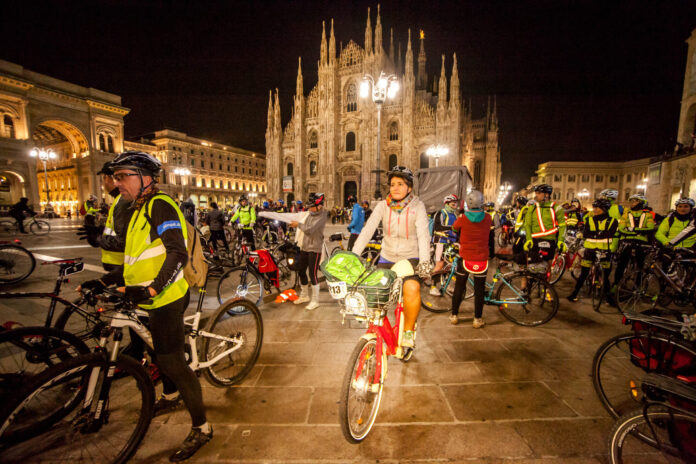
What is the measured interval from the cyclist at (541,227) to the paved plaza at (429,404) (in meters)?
1.75

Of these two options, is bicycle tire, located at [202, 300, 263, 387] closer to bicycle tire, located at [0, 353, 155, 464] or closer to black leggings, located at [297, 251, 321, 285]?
bicycle tire, located at [0, 353, 155, 464]

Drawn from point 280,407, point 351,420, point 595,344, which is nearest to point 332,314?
point 280,407

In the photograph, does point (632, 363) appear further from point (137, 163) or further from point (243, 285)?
point (243, 285)

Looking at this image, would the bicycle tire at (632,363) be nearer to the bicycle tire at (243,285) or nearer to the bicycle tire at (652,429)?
the bicycle tire at (652,429)

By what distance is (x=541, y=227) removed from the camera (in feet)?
17.7

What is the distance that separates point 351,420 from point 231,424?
3.31 ft

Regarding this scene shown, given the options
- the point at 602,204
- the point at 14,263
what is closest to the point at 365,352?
the point at 602,204

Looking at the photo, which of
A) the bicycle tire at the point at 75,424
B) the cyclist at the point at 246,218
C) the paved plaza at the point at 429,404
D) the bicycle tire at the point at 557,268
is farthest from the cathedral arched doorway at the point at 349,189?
the bicycle tire at the point at 75,424

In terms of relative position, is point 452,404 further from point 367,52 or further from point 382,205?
point 367,52

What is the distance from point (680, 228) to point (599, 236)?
5.20 ft

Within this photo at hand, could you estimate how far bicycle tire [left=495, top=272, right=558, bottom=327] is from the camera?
414cm

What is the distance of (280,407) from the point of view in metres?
2.44

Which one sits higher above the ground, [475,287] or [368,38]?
[368,38]

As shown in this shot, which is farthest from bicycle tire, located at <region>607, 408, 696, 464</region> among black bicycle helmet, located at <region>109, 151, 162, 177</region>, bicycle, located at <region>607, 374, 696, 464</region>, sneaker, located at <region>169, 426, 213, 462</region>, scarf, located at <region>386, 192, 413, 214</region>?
black bicycle helmet, located at <region>109, 151, 162, 177</region>
